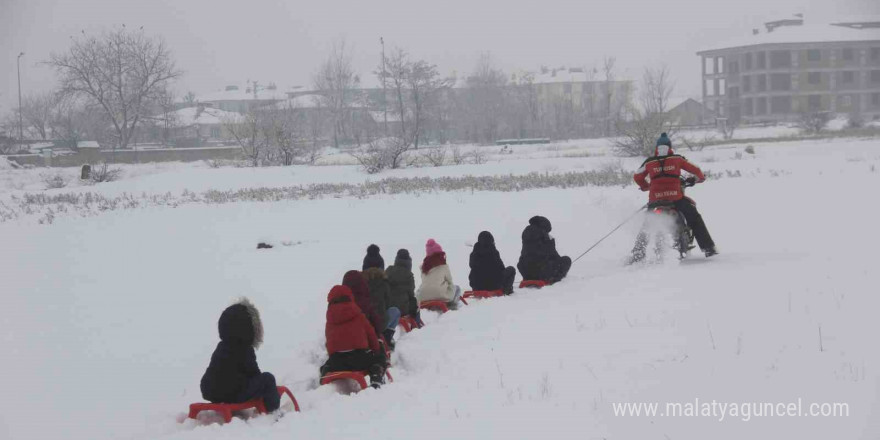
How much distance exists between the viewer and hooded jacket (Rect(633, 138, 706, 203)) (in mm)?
11352

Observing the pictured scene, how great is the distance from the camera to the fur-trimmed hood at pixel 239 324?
595 cm

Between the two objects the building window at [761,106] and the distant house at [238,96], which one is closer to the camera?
the building window at [761,106]

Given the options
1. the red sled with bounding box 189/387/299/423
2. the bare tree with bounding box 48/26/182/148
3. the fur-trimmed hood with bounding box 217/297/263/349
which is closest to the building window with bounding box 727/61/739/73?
the bare tree with bounding box 48/26/182/148

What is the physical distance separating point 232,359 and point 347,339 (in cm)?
113

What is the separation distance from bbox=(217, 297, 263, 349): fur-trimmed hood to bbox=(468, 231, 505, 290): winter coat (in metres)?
5.02

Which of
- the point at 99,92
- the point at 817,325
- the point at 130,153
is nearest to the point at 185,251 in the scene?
the point at 817,325

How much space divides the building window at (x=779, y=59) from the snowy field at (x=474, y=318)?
64.7 metres

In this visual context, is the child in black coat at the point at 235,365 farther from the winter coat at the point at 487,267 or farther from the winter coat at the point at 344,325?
the winter coat at the point at 487,267

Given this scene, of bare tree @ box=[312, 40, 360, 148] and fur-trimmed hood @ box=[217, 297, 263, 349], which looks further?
bare tree @ box=[312, 40, 360, 148]

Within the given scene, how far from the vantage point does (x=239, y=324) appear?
5.96m

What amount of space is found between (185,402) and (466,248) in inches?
333

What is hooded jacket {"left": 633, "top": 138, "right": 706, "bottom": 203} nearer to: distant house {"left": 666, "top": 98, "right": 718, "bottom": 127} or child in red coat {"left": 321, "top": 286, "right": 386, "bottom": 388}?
child in red coat {"left": 321, "top": 286, "right": 386, "bottom": 388}

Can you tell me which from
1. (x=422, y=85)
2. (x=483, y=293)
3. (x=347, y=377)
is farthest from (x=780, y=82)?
(x=347, y=377)

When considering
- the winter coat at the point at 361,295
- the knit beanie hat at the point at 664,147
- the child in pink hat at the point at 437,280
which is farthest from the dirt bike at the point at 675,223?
the winter coat at the point at 361,295
